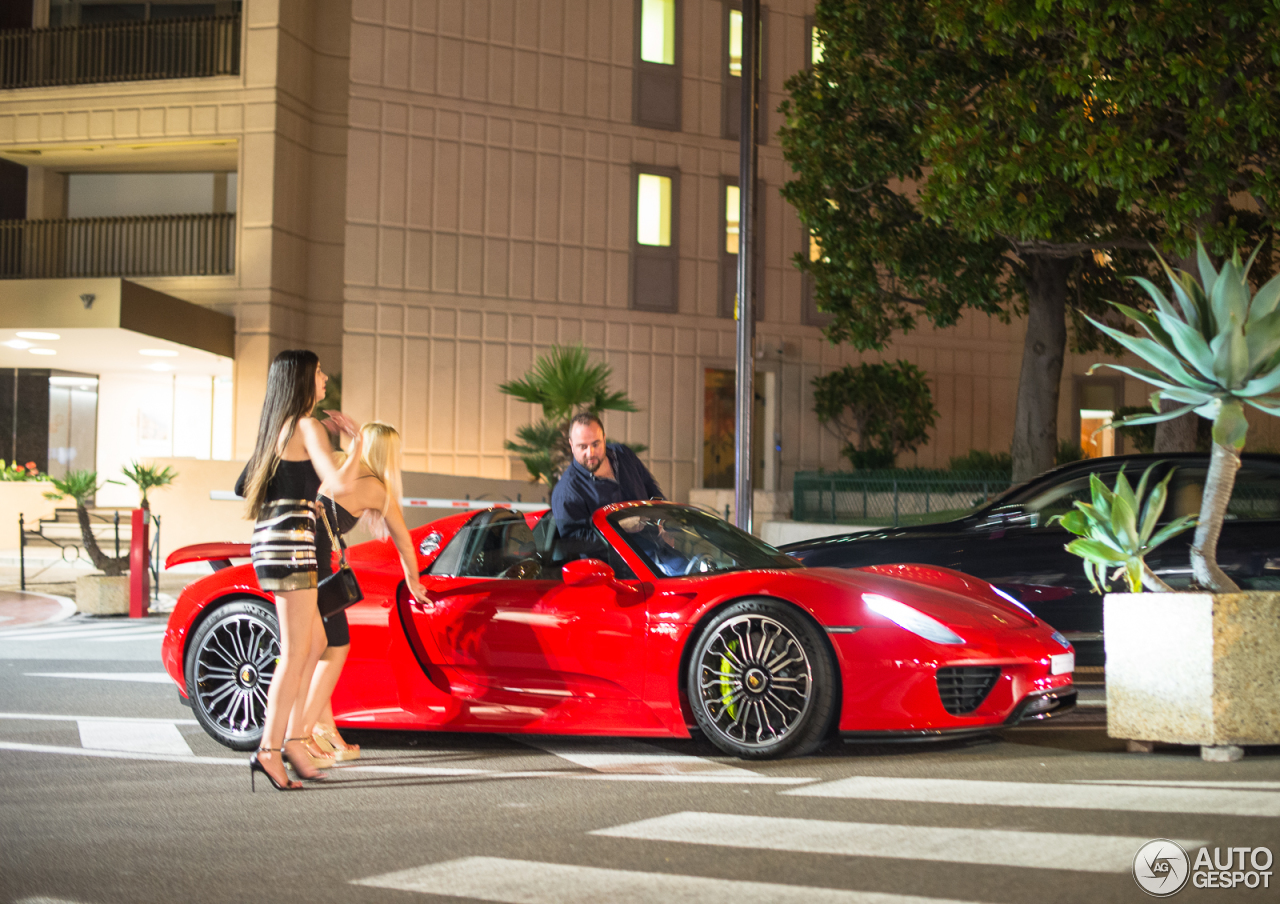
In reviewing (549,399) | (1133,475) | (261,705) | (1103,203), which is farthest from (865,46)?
(261,705)

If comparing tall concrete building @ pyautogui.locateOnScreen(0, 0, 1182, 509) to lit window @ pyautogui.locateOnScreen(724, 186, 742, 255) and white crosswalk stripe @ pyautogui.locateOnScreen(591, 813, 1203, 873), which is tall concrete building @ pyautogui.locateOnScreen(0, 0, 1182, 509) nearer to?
lit window @ pyautogui.locateOnScreen(724, 186, 742, 255)

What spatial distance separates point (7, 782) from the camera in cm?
526

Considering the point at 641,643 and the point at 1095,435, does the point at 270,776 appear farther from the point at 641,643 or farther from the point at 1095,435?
the point at 1095,435

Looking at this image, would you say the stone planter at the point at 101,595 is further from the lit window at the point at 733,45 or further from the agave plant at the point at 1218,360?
the lit window at the point at 733,45

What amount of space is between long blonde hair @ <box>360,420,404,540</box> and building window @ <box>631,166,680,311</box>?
18.8m

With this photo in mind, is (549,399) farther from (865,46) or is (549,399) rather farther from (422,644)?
(422,644)

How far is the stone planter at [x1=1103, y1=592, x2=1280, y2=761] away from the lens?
216 inches

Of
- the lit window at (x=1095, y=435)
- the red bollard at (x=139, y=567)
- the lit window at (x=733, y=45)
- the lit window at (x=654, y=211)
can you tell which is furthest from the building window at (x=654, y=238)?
the red bollard at (x=139, y=567)

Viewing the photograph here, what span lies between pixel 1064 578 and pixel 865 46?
977cm

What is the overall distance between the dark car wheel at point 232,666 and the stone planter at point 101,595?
7591 millimetres

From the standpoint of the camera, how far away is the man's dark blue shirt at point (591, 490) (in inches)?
251

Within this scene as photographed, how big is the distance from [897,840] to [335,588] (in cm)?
266

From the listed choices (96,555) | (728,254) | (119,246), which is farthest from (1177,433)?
(119,246)

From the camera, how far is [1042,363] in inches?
651
